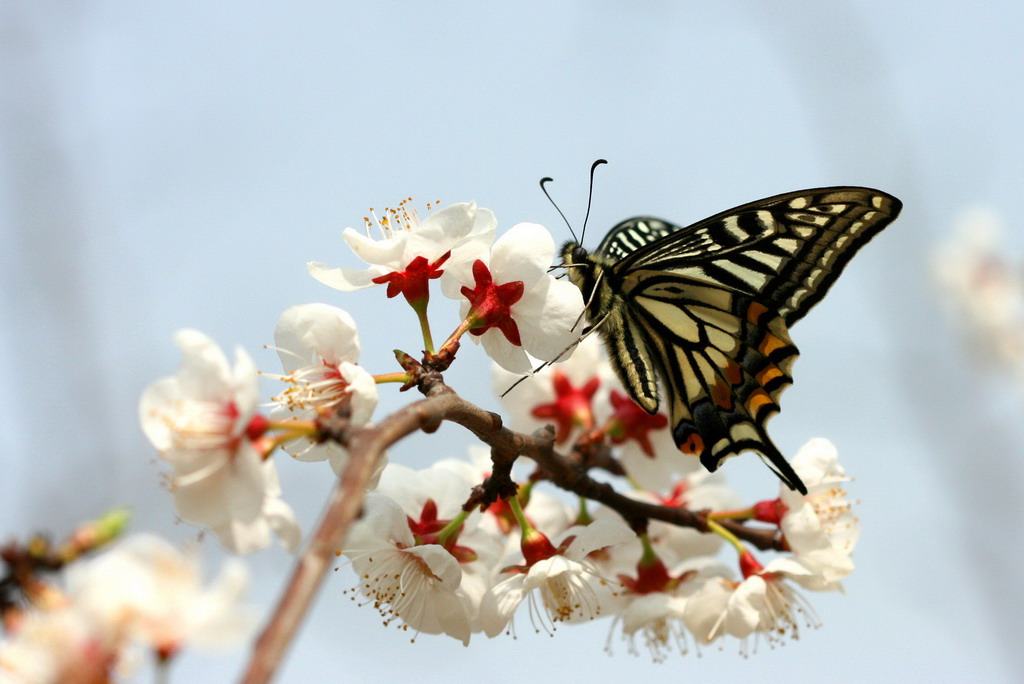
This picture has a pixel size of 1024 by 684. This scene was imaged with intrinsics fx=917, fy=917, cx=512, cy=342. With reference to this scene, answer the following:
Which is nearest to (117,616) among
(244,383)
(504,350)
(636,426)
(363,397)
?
(244,383)

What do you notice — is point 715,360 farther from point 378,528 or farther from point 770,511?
point 378,528

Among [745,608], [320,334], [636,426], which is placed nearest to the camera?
[320,334]

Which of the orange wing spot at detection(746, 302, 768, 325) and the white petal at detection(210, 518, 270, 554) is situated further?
the orange wing spot at detection(746, 302, 768, 325)

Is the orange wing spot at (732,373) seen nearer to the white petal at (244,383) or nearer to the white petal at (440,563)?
the white petal at (440,563)

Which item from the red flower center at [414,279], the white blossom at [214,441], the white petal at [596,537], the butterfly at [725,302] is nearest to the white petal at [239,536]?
the white blossom at [214,441]

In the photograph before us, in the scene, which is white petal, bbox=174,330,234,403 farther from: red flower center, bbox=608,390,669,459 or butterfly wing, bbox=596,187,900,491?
red flower center, bbox=608,390,669,459

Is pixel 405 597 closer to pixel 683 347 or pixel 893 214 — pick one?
pixel 683 347

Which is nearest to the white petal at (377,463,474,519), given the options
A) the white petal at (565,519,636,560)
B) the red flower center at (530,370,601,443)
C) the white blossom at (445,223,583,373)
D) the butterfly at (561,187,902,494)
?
the white petal at (565,519,636,560)

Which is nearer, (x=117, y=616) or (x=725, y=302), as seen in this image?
(x=117, y=616)
